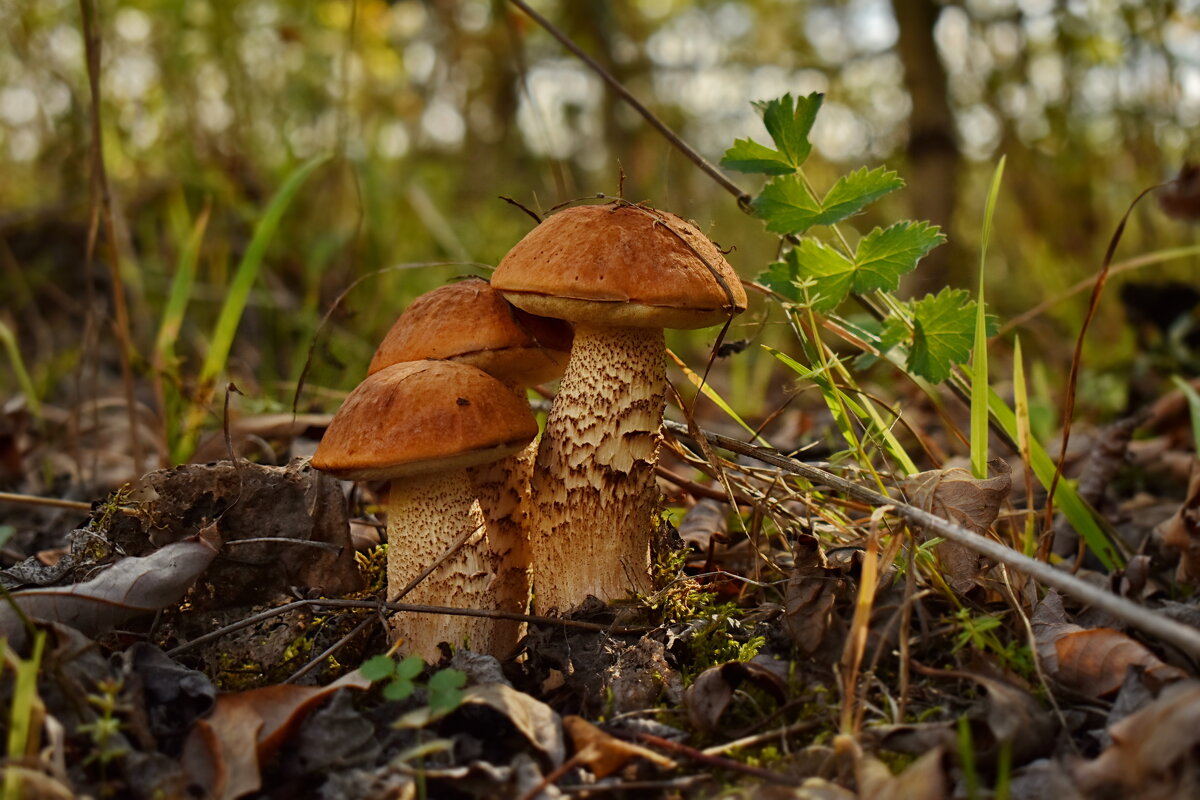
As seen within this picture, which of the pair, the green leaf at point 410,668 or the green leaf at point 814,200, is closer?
the green leaf at point 410,668

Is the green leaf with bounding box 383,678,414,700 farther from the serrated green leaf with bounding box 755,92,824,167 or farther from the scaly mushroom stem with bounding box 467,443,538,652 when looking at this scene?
the serrated green leaf with bounding box 755,92,824,167

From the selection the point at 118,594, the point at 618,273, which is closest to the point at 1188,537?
the point at 618,273

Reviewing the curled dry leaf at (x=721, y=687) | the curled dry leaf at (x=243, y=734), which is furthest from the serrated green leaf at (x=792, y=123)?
the curled dry leaf at (x=243, y=734)

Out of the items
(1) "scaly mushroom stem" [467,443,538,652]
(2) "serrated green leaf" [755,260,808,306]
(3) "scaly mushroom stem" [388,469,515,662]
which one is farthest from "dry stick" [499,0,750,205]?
→ (3) "scaly mushroom stem" [388,469,515,662]

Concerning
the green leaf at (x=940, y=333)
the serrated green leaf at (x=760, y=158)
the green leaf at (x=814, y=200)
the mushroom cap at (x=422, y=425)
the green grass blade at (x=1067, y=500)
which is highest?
the serrated green leaf at (x=760, y=158)

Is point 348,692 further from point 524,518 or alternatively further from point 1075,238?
point 1075,238

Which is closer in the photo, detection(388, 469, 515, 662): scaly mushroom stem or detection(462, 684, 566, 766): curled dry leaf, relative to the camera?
detection(462, 684, 566, 766): curled dry leaf

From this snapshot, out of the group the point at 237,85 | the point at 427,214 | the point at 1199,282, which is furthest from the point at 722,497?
the point at 237,85

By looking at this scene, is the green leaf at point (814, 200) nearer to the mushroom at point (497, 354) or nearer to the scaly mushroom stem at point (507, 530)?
the mushroom at point (497, 354)
